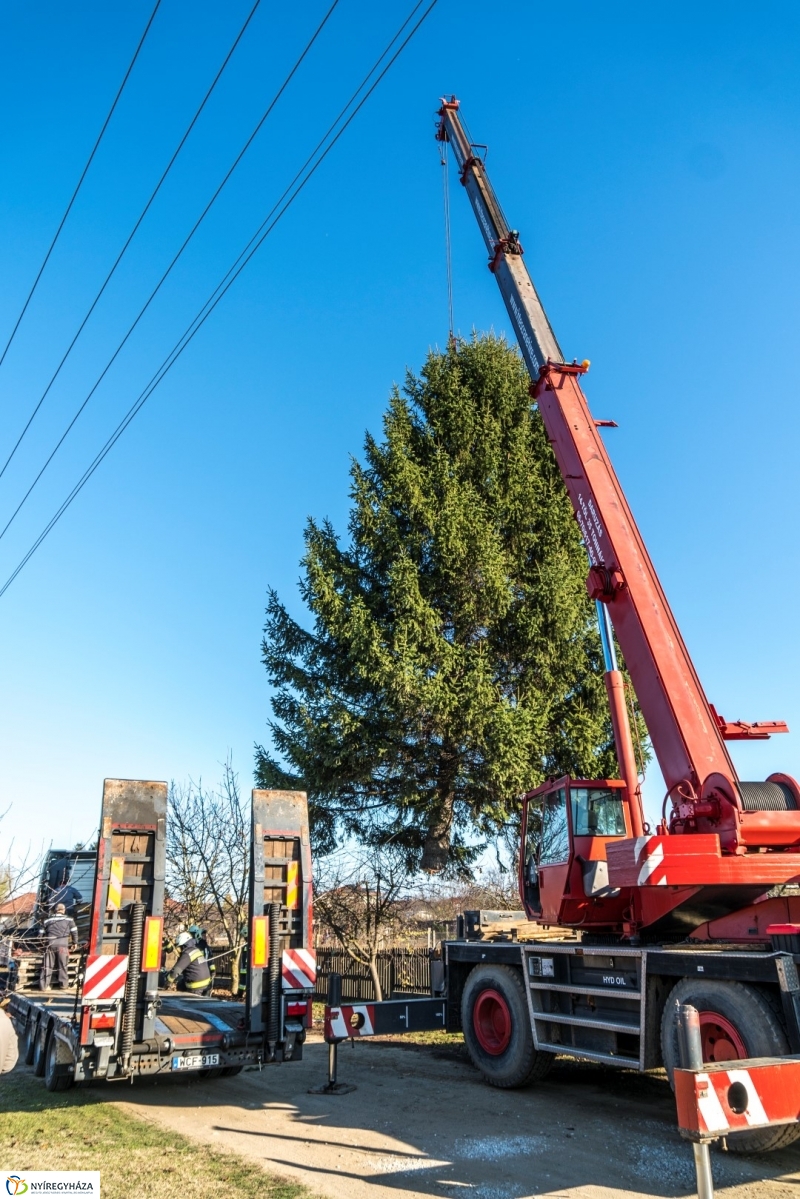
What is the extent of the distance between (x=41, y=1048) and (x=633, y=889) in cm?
661

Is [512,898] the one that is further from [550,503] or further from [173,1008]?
[173,1008]

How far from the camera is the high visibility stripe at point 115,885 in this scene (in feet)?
25.9

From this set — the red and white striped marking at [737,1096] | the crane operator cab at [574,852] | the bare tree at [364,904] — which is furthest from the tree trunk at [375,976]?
the red and white striped marking at [737,1096]

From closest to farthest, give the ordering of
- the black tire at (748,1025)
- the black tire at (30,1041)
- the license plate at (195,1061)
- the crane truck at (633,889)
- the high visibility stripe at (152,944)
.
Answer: the black tire at (748,1025) → the crane truck at (633,889) → the license plate at (195,1061) → the high visibility stripe at (152,944) → the black tire at (30,1041)

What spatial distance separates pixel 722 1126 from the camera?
3.97m

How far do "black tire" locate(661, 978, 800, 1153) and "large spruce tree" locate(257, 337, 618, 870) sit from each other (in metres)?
8.56

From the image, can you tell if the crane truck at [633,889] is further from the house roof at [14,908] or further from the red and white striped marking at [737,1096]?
the house roof at [14,908]

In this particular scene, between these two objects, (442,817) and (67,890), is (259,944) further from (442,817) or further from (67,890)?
(442,817)

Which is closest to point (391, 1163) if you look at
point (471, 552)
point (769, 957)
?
point (769, 957)

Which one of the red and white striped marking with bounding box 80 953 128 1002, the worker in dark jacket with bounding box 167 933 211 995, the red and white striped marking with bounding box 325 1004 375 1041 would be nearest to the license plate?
the red and white striped marking with bounding box 80 953 128 1002

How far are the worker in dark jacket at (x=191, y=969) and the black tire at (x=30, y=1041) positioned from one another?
1853mm

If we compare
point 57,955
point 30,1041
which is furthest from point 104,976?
point 57,955

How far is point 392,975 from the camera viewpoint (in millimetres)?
17734

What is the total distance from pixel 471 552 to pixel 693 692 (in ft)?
30.4
